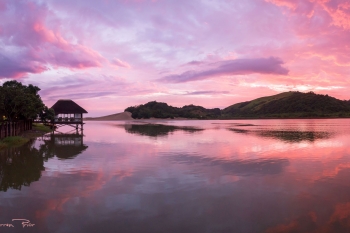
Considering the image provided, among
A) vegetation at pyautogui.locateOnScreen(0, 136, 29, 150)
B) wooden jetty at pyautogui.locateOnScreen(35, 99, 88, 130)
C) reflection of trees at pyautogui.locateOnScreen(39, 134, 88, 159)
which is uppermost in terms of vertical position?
wooden jetty at pyautogui.locateOnScreen(35, 99, 88, 130)

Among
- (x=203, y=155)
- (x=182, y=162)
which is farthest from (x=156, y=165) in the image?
(x=203, y=155)

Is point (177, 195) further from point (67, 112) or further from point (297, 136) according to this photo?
point (67, 112)

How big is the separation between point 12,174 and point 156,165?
21.6 ft

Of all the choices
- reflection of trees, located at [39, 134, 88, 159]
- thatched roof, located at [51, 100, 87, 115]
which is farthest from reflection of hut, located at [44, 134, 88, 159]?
thatched roof, located at [51, 100, 87, 115]

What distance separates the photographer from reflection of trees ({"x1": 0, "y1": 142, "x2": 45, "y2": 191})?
10750 millimetres

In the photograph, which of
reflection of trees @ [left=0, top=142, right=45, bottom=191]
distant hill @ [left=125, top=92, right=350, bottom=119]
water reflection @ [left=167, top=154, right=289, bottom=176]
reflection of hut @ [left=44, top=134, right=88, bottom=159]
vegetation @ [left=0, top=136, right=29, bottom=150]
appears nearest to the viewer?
reflection of trees @ [left=0, top=142, right=45, bottom=191]

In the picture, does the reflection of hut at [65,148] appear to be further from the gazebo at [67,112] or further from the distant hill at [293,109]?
the distant hill at [293,109]

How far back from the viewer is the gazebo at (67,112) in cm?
Result: 4822

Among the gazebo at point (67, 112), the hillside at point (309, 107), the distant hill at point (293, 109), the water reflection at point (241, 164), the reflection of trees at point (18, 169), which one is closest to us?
the reflection of trees at point (18, 169)

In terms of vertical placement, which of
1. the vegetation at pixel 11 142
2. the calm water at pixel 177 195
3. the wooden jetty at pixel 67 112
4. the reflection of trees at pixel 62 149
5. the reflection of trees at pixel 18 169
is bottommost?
the calm water at pixel 177 195

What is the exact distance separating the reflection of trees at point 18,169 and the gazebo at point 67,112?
1201 inches

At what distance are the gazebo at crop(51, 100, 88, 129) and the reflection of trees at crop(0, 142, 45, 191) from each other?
30.5 meters

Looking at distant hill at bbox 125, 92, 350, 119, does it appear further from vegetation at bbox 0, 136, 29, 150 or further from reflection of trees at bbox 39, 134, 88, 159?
vegetation at bbox 0, 136, 29, 150

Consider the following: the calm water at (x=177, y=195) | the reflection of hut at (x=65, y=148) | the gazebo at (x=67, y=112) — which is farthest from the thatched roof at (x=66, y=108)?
the calm water at (x=177, y=195)
